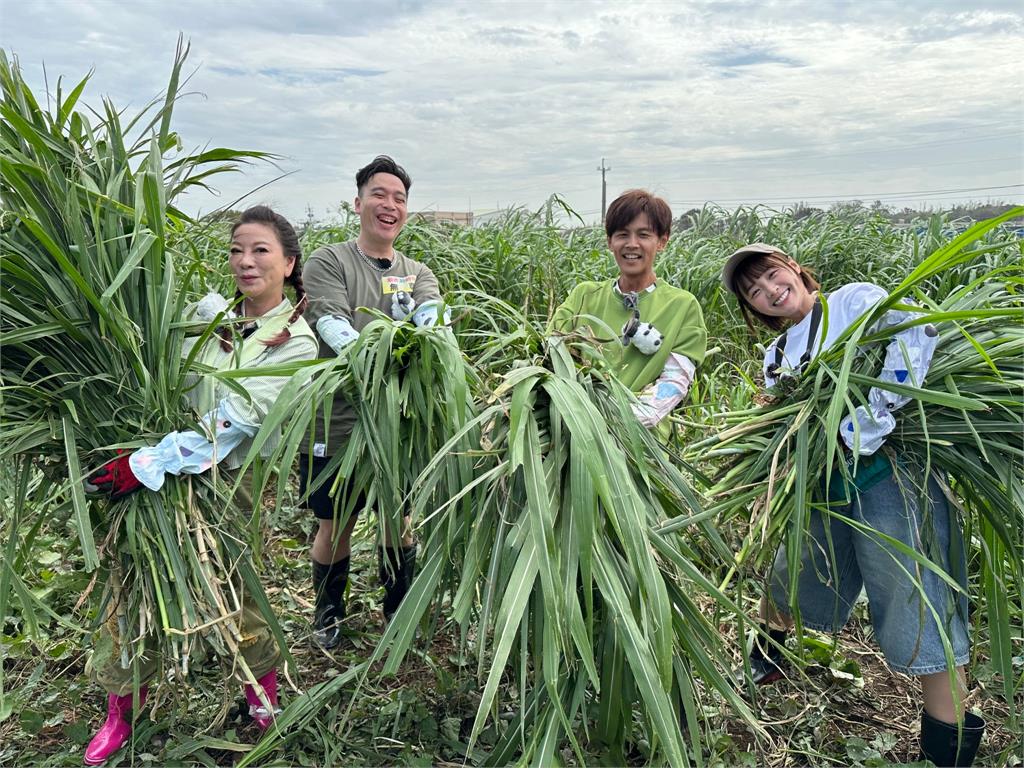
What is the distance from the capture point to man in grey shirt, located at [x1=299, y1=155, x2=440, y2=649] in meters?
2.15

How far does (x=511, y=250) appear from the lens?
4.57 meters

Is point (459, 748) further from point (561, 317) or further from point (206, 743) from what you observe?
point (561, 317)

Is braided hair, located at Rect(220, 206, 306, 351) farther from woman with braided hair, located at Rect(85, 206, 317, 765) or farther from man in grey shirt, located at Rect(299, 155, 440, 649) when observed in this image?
man in grey shirt, located at Rect(299, 155, 440, 649)


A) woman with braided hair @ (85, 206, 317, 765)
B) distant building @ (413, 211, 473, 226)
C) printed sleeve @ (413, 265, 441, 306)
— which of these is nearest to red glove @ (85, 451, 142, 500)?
woman with braided hair @ (85, 206, 317, 765)

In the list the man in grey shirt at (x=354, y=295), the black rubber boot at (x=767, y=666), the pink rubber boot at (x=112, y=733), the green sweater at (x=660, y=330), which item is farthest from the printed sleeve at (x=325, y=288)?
the black rubber boot at (x=767, y=666)

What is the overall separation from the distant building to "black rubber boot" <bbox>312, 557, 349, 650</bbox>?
2941mm

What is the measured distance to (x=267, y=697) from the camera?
75.2 inches

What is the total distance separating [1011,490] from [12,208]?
2.19 m

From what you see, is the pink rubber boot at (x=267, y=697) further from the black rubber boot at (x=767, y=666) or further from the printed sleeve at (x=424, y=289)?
the black rubber boot at (x=767, y=666)

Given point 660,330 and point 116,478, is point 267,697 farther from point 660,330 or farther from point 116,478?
point 660,330

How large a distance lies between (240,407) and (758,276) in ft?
4.26

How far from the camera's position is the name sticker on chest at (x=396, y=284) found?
2.25m

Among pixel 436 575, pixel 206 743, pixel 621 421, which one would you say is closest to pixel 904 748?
pixel 621 421

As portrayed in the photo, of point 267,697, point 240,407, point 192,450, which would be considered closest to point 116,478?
point 192,450
